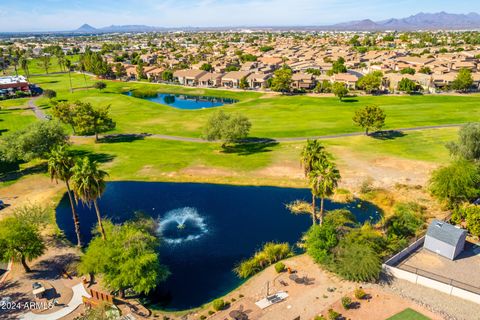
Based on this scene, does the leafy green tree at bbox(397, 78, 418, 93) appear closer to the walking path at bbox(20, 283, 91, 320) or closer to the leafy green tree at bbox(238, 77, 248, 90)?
the leafy green tree at bbox(238, 77, 248, 90)

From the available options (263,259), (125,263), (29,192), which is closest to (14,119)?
(29,192)

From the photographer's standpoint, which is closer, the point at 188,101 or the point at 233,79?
the point at 188,101

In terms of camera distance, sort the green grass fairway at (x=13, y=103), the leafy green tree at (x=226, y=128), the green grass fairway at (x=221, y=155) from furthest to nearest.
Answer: the green grass fairway at (x=13, y=103) < the leafy green tree at (x=226, y=128) < the green grass fairway at (x=221, y=155)

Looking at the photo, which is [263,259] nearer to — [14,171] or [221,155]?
[221,155]

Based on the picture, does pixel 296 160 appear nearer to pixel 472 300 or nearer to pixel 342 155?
pixel 342 155

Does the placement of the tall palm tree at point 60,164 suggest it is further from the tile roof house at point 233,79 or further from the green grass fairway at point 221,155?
the tile roof house at point 233,79

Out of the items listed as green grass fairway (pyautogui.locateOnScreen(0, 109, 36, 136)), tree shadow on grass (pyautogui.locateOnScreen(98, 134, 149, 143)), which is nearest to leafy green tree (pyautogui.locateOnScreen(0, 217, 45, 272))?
tree shadow on grass (pyautogui.locateOnScreen(98, 134, 149, 143))

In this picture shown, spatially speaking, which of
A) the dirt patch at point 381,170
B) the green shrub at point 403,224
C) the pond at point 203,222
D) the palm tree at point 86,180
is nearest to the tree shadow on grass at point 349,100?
the dirt patch at point 381,170
